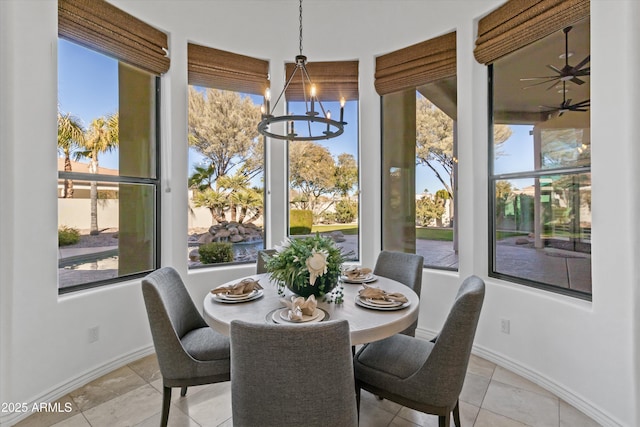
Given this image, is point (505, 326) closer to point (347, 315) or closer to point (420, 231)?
point (420, 231)

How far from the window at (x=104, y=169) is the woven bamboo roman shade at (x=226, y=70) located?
44 cm

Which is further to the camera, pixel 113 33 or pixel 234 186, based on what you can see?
pixel 234 186

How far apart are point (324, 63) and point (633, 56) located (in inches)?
105

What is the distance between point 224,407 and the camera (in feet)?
6.91

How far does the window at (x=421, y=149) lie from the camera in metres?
3.15

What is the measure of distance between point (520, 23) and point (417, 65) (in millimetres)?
957

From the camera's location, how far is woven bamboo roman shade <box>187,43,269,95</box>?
10.5ft

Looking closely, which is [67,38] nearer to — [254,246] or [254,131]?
[254,131]

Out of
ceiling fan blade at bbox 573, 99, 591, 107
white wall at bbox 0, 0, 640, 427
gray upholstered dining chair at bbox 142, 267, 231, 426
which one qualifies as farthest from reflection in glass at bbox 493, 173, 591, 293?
gray upholstered dining chair at bbox 142, 267, 231, 426

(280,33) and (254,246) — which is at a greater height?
(280,33)

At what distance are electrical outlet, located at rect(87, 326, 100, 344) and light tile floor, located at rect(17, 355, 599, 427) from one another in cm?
32

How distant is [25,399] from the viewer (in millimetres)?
2025

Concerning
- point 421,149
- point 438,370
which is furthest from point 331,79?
point 438,370

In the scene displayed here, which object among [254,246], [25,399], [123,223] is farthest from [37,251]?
[254,246]
